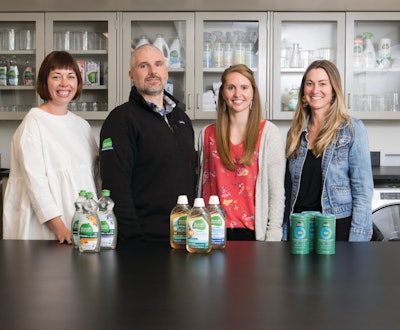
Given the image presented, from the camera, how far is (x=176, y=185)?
220 centimetres

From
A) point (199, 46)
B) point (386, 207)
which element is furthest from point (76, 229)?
point (199, 46)

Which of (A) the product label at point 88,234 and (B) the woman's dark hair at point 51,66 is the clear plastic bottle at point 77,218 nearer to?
(A) the product label at point 88,234

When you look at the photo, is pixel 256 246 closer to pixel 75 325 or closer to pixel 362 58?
pixel 75 325

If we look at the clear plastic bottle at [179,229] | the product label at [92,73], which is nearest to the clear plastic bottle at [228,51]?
the product label at [92,73]

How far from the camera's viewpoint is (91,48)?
4043mm

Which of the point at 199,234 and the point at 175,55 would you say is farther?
the point at 175,55

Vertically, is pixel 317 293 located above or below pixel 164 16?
below

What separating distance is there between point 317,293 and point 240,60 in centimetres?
298

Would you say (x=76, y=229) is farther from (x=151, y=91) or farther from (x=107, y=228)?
(x=151, y=91)

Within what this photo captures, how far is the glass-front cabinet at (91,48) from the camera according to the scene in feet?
13.0

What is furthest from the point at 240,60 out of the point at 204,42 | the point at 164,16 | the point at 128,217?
the point at 128,217

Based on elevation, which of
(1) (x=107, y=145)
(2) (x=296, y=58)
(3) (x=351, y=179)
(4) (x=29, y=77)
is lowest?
(3) (x=351, y=179)

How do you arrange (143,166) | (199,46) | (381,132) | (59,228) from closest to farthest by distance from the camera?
(59,228) < (143,166) < (199,46) < (381,132)

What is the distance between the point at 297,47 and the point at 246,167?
2083mm
